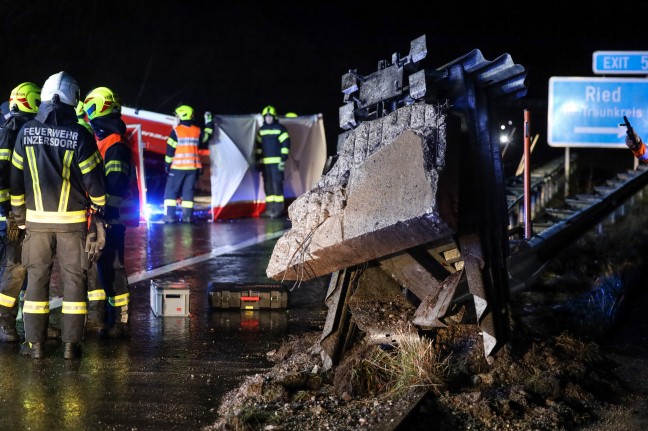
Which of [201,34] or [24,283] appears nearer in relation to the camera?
[24,283]

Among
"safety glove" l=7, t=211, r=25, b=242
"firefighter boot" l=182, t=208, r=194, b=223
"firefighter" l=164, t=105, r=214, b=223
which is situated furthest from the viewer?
"firefighter boot" l=182, t=208, r=194, b=223

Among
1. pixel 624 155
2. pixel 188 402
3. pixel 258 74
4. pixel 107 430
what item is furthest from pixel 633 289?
pixel 258 74

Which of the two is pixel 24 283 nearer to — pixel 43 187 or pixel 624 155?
pixel 43 187

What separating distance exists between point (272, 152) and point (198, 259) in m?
5.98

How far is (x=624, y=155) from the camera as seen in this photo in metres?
24.1

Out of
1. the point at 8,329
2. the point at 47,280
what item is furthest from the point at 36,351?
the point at 8,329

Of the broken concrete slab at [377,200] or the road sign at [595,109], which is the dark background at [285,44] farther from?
the broken concrete slab at [377,200]

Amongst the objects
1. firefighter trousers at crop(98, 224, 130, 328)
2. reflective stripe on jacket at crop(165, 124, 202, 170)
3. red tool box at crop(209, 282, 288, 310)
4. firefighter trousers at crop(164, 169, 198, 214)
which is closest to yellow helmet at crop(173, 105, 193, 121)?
reflective stripe on jacket at crop(165, 124, 202, 170)

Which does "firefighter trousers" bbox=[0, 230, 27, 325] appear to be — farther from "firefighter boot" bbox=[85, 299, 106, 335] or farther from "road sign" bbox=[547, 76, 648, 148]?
"road sign" bbox=[547, 76, 648, 148]

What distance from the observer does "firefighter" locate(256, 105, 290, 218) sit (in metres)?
17.5

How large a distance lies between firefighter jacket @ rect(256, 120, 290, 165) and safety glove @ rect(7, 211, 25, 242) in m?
10.4

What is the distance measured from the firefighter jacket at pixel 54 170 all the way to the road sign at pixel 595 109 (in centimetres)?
852

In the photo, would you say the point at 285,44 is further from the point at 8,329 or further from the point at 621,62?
the point at 8,329

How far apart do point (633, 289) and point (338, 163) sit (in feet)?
15.9
